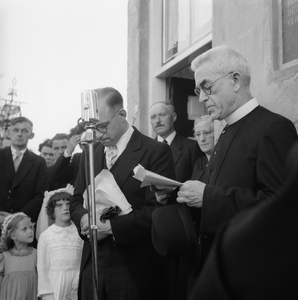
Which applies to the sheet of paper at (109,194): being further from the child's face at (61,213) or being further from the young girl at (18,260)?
the young girl at (18,260)

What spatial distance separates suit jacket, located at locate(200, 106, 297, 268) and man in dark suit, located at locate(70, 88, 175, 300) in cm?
78

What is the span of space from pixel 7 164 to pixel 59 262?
5.61 feet

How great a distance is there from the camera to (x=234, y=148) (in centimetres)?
279

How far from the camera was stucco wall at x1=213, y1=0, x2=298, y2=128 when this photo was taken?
3.52m

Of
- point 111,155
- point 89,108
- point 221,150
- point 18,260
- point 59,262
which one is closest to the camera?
point 221,150

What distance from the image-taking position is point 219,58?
2.97 metres

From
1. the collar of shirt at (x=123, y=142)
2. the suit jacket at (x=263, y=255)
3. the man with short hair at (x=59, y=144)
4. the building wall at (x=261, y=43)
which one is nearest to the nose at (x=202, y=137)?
the building wall at (x=261, y=43)

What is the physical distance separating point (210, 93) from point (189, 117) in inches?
170

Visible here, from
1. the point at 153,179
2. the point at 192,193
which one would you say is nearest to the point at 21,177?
the point at 153,179

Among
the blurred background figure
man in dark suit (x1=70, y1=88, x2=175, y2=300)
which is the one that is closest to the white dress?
man in dark suit (x1=70, y1=88, x2=175, y2=300)

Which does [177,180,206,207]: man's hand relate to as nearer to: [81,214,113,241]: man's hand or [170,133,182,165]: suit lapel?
[81,214,113,241]: man's hand

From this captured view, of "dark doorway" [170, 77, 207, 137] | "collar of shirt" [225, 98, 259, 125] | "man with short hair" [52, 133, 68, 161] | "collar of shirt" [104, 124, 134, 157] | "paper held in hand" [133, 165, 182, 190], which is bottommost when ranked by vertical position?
"paper held in hand" [133, 165, 182, 190]

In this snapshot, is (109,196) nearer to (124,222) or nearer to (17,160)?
(124,222)

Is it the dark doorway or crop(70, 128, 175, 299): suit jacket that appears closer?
crop(70, 128, 175, 299): suit jacket
